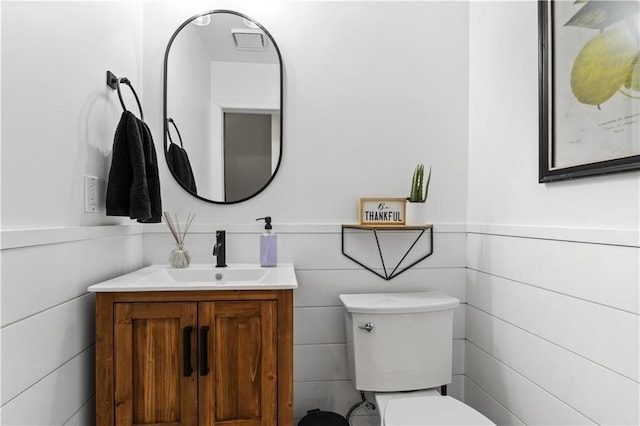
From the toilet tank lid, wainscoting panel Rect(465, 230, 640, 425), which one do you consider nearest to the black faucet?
the toilet tank lid

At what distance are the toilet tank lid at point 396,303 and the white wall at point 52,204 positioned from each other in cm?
90

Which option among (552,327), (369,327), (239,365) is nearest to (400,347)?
(369,327)

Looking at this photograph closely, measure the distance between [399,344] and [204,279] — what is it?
0.79 m

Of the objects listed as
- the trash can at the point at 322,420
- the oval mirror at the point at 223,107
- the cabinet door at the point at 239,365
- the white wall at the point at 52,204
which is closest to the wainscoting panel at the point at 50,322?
the white wall at the point at 52,204

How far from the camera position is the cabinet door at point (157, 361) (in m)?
1.11

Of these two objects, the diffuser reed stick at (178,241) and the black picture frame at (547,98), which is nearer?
the black picture frame at (547,98)

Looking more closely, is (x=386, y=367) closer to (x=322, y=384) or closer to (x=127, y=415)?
(x=322, y=384)

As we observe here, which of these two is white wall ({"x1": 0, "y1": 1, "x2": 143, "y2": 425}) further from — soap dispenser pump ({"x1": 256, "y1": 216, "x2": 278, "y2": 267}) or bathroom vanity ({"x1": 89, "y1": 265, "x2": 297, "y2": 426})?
soap dispenser pump ({"x1": 256, "y1": 216, "x2": 278, "y2": 267})

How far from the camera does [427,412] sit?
48.1 inches

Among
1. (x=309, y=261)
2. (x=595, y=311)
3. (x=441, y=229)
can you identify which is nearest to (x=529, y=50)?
(x=441, y=229)

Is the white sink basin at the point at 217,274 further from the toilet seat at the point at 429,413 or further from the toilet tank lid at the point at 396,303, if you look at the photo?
the toilet seat at the point at 429,413

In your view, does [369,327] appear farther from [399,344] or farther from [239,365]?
[239,365]

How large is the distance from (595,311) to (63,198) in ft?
5.02

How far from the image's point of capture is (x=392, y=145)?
1.69m
